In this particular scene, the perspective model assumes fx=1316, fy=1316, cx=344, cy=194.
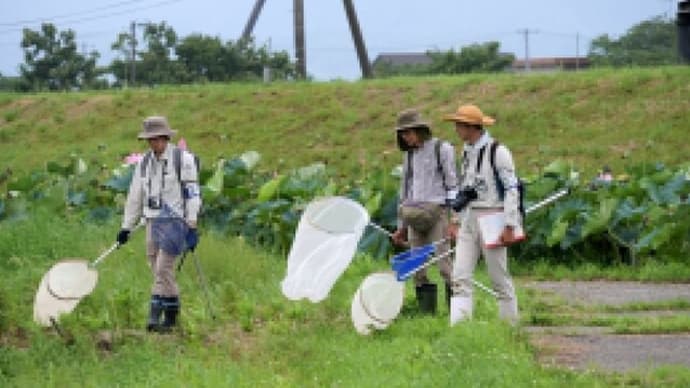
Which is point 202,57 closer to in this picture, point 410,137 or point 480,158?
point 410,137

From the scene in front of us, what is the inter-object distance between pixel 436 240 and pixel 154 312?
7.14ft

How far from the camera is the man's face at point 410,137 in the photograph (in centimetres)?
978

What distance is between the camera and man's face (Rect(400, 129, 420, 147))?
9781 mm

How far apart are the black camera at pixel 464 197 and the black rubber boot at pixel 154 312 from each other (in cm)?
221

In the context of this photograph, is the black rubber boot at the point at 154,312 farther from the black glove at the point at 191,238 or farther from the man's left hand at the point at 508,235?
the man's left hand at the point at 508,235

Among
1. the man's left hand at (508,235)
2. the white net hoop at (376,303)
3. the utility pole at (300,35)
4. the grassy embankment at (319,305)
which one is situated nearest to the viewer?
the grassy embankment at (319,305)

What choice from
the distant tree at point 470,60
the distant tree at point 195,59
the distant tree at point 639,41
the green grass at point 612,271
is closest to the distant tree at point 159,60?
the distant tree at point 195,59

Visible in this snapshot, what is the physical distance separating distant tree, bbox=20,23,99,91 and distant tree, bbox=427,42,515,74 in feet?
38.9

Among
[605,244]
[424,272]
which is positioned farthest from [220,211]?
[424,272]

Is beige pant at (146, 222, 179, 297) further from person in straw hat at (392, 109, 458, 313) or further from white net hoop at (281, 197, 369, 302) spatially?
person in straw hat at (392, 109, 458, 313)

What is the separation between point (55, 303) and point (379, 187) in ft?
20.8

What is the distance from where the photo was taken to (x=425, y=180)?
980 centimetres

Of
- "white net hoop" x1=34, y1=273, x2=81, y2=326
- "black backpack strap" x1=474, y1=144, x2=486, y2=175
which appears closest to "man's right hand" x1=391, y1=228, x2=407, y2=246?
"black backpack strap" x1=474, y1=144, x2=486, y2=175

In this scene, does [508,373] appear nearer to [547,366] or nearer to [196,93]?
[547,366]
